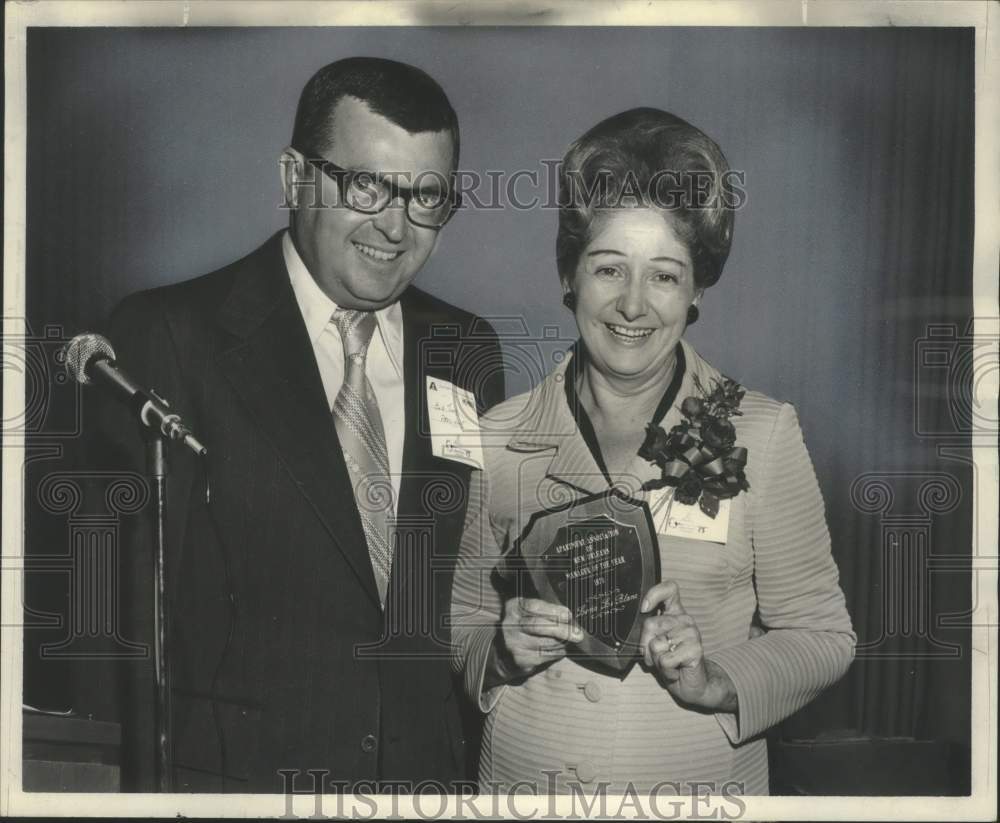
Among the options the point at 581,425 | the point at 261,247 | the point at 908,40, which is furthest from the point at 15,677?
the point at 908,40

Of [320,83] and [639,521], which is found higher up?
[320,83]

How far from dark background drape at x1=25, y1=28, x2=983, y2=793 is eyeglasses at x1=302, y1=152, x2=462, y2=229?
7cm

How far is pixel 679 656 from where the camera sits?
2893 millimetres

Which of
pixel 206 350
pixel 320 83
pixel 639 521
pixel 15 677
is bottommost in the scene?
pixel 15 677

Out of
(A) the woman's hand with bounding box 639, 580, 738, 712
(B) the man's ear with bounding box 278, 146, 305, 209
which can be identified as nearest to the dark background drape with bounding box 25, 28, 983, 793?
(B) the man's ear with bounding box 278, 146, 305, 209

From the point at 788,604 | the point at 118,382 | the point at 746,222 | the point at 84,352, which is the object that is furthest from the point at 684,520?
the point at 84,352

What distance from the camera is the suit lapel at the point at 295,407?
9.71 feet

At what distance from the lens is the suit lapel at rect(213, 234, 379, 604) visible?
2.96 metres

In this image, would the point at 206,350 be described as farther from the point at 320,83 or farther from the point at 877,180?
the point at 877,180

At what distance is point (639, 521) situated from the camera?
116 inches

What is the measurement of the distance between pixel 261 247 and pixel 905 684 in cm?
203

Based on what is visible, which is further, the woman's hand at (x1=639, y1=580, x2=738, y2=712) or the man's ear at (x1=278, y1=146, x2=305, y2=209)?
the man's ear at (x1=278, y1=146, x2=305, y2=209)

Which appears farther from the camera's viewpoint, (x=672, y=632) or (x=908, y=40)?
(x=908, y=40)

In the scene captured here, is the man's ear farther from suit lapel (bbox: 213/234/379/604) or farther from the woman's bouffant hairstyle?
the woman's bouffant hairstyle
